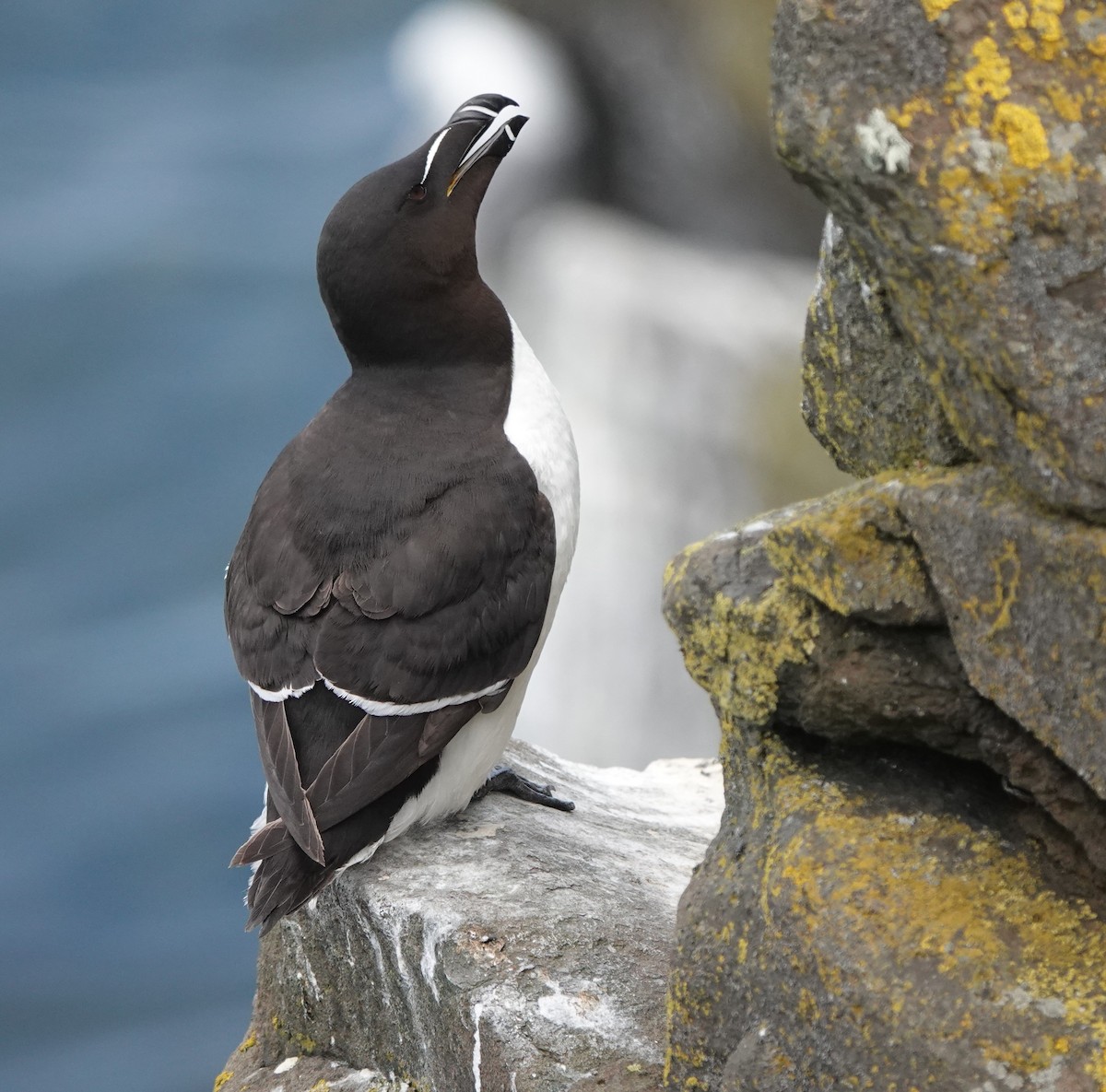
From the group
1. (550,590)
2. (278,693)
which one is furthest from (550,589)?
(278,693)

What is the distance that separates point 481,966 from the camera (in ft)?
9.20

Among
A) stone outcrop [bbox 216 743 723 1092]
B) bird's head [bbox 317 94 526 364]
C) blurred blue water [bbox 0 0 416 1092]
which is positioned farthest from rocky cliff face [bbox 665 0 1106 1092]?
blurred blue water [bbox 0 0 416 1092]

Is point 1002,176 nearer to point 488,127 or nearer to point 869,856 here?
point 869,856

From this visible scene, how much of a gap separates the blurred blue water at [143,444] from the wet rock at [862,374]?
914 cm

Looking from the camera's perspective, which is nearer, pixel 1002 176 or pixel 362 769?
pixel 1002 176

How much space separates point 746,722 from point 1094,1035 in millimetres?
711

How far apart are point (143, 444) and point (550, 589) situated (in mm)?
14299

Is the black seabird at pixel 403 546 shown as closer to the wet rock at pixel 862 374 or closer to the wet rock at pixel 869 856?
the wet rock at pixel 869 856

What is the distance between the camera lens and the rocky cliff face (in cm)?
178

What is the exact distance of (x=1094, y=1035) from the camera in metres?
1.87

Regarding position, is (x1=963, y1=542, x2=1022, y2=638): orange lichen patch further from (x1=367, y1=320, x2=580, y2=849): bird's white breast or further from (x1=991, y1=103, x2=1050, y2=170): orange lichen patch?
(x1=367, y1=320, x2=580, y2=849): bird's white breast

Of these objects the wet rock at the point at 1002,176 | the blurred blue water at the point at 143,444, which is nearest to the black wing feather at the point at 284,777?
the wet rock at the point at 1002,176

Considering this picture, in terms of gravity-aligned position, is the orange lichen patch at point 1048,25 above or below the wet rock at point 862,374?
above

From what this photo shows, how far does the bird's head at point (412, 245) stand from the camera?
3.55 m
